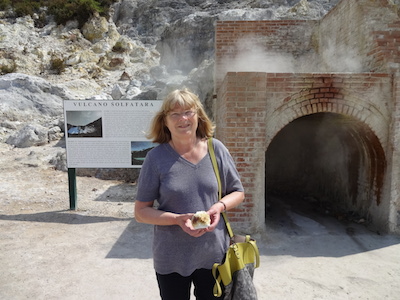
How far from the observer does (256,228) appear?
4949 millimetres

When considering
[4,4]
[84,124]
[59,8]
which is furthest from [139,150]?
[4,4]

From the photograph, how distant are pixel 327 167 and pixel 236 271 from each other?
674cm

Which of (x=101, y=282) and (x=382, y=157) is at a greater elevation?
(x=382, y=157)

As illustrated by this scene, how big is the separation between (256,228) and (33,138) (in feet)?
35.9

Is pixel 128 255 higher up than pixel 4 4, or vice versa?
pixel 4 4

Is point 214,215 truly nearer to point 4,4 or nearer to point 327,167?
point 327,167

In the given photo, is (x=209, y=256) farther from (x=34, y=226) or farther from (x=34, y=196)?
(x=34, y=196)

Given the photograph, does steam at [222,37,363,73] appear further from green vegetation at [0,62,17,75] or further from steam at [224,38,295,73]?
green vegetation at [0,62,17,75]

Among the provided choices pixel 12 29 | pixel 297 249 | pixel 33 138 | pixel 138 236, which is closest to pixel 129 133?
pixel 138 236

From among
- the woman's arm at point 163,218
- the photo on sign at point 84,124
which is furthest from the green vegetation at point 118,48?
the woman's arm at point 163,218

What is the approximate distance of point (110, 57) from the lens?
975 inches

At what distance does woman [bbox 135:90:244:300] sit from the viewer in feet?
6.06

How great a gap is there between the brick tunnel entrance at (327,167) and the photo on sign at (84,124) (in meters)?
4.39

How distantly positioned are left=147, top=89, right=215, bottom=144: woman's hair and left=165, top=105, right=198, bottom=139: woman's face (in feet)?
0.09
